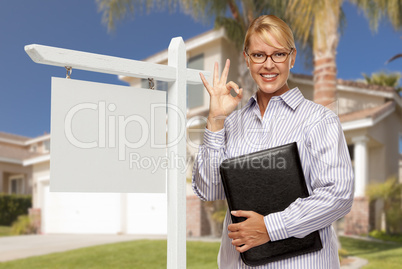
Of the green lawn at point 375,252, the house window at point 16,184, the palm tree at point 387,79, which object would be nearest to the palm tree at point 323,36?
the green lawn at point 375,252

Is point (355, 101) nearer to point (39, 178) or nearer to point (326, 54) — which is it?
point (326, 54)

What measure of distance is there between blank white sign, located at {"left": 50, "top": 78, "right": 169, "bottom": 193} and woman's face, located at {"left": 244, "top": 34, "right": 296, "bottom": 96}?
0.57 metres

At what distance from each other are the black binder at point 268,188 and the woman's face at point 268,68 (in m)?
0.31

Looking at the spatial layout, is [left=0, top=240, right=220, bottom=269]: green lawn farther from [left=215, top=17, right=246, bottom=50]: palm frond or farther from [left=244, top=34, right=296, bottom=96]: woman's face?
[left=215, top=17, right=246, bottom=50]: palm frond

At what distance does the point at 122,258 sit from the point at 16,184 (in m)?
21.7

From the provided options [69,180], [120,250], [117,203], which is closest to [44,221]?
[117,203]

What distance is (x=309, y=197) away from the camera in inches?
62.9

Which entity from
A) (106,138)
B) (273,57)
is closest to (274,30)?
(273,57)

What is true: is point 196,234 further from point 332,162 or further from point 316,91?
point 332,162

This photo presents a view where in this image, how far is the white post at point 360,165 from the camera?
13284 mm

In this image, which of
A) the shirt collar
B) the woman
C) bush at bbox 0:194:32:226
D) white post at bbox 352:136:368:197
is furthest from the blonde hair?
bush at bbox 0:194:32:226

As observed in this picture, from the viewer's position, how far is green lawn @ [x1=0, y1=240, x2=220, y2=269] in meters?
7.83

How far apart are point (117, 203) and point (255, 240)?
49.0 feet

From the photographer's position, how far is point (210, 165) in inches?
74.2
